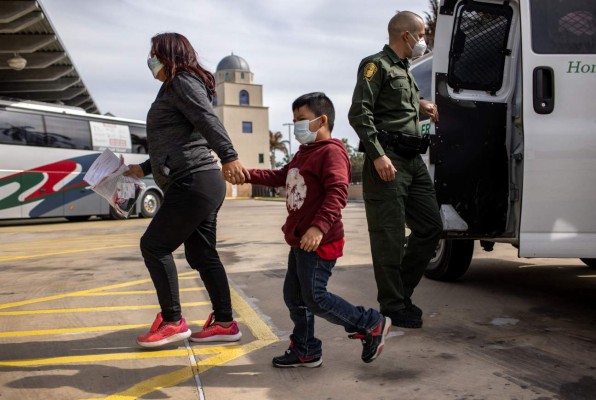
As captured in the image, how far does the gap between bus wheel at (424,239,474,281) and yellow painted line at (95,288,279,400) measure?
69.1 inches

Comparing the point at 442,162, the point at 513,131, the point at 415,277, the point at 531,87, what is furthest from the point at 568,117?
the point at 415,277

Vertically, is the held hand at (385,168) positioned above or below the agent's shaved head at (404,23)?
below

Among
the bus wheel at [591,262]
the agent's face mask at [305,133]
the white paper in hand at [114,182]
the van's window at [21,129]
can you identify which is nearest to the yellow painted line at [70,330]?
the white paper in hand at [114,182]

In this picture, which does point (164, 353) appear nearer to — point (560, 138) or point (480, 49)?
point (560, 138)

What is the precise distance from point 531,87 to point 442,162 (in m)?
0.98

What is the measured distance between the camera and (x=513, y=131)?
4.11m

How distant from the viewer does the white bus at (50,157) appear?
13.8 m

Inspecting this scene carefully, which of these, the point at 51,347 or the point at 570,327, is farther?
the point at 570,327

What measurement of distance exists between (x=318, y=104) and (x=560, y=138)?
1.53 meters

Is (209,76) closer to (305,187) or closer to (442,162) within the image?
(305,187)

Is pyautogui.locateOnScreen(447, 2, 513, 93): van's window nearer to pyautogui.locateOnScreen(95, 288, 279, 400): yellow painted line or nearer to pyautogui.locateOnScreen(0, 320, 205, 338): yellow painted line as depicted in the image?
pyautogui.locateOnScreen(95, 288, 279, 400): yellow painted line

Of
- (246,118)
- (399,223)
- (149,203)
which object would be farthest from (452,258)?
(246,118)

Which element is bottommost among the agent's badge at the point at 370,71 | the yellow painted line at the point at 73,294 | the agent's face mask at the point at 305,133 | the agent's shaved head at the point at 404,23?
the yellow painted line at the point at 73,294

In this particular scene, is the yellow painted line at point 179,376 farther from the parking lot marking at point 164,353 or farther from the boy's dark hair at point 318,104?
the boy's dark hair at point 318,104
